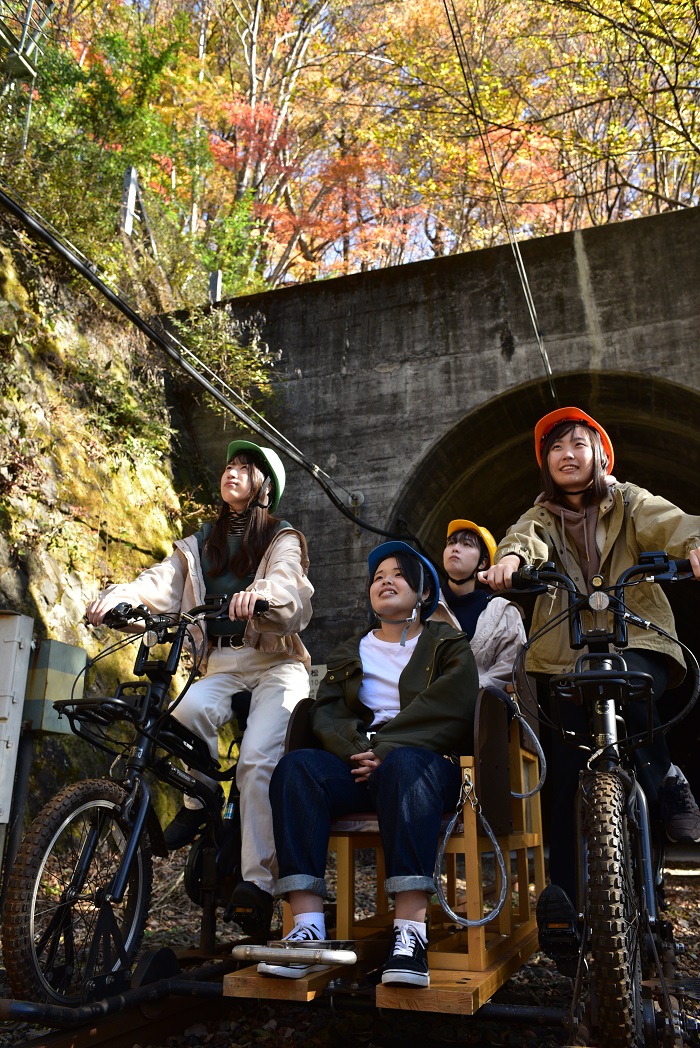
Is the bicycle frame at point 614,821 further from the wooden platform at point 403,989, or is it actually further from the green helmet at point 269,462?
the green helmet at point 269,462

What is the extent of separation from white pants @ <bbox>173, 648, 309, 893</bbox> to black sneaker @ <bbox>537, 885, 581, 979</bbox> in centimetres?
94

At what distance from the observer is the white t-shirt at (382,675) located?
311 cm

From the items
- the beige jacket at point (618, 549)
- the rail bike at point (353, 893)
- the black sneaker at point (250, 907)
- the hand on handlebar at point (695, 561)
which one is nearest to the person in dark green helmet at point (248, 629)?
the black sneaker at point (250, 907)

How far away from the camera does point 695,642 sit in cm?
1370

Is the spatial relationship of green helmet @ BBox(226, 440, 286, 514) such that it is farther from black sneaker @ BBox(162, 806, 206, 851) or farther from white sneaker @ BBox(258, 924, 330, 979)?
white sneaker @ BBox(258, 924, 330, 979)

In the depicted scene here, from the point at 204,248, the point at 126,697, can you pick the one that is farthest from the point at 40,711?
the point at 204,248

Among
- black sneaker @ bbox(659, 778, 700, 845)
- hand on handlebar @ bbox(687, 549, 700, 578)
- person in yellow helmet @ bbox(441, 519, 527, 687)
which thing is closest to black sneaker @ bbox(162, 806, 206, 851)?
person in yellow helmet @ bbox(441, 519, 527, 687)

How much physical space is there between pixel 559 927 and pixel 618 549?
4.16 feet

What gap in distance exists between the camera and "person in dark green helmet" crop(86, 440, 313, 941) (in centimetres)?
299

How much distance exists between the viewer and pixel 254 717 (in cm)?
327

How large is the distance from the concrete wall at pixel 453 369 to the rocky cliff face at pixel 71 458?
4.03 ft

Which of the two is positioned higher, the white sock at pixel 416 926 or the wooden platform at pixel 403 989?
the white sock at pixel 416 926

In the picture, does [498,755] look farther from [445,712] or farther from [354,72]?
[354,72]

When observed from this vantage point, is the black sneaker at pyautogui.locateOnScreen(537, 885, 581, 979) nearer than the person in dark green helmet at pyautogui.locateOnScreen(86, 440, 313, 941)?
Yes
